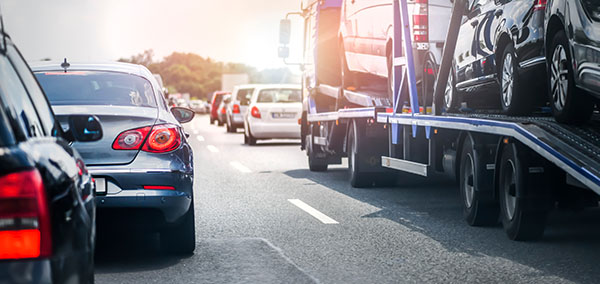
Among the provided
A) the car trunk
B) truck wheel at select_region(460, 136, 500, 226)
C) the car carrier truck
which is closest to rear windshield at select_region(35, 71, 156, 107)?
the car trunk

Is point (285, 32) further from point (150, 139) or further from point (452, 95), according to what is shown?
point (150, 139)

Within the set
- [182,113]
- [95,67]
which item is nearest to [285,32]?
[182,113]

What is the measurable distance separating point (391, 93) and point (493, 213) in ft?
13.0

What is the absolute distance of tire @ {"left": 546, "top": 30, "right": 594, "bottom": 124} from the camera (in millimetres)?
7188

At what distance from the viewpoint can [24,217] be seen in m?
3.00

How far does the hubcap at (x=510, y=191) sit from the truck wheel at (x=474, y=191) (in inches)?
21.1

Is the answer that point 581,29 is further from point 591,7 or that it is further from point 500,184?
point 500,184

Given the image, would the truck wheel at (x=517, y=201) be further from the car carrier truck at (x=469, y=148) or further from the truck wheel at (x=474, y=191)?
the truck wheel at (x=474, y=191)

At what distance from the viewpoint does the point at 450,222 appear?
949cm

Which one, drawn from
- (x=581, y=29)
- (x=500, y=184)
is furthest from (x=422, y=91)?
(x=581, y=29)

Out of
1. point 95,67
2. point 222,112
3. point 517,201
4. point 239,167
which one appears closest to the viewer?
point 517,201

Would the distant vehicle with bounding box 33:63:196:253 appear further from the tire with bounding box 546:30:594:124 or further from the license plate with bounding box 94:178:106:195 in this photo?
the tire with bounding box 546:30:594:124

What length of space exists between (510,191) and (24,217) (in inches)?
225

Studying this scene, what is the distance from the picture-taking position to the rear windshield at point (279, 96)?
26625 mm
